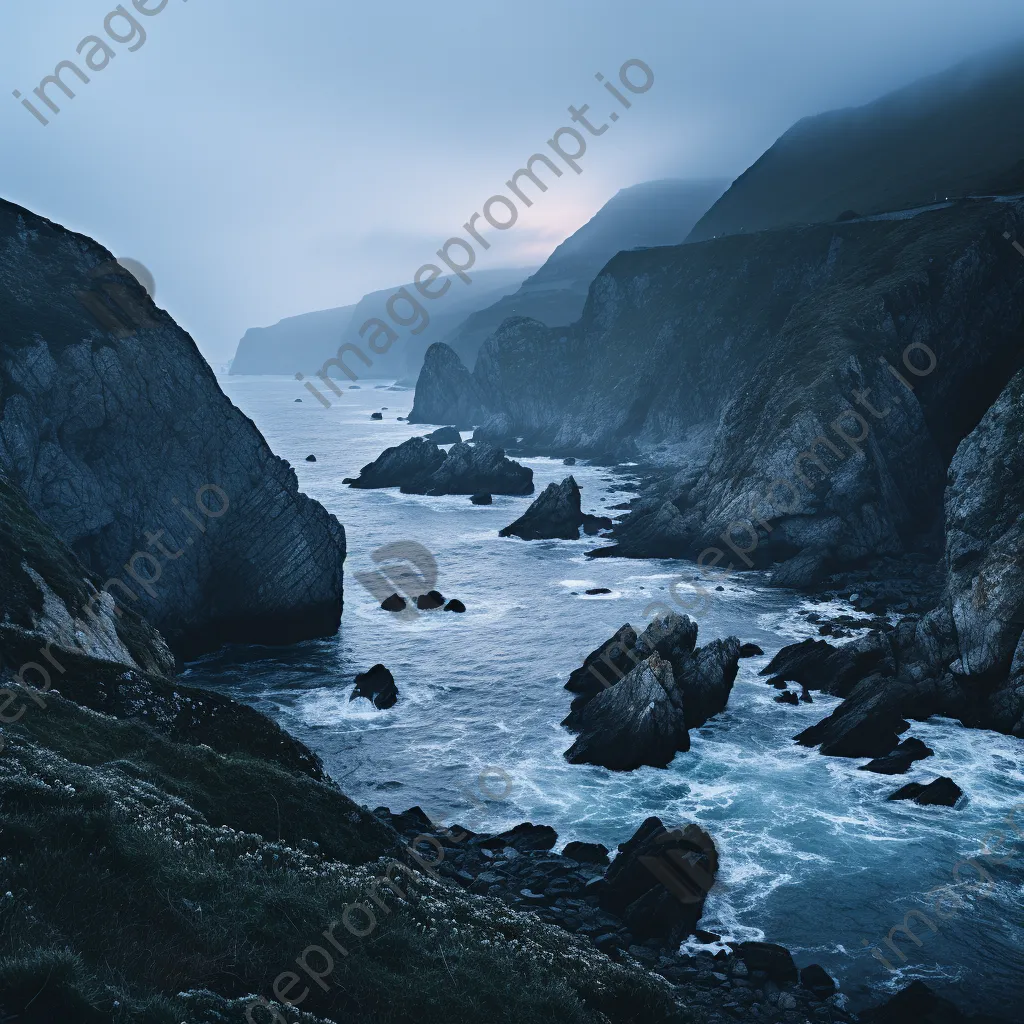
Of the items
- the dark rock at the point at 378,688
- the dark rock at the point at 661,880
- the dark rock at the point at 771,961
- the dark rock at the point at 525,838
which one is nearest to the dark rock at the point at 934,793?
the dark rock at the point at 661,880

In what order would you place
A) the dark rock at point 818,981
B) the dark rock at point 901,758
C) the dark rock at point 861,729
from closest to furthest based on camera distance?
the dark rock at point 818,981
the dark rock at point 901,758
the dark rock at point 861,729

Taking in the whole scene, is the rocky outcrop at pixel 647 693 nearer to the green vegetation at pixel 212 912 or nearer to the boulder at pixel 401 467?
the green vegetation at pixel 212 912

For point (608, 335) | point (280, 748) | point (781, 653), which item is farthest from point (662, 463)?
point (280, 748)

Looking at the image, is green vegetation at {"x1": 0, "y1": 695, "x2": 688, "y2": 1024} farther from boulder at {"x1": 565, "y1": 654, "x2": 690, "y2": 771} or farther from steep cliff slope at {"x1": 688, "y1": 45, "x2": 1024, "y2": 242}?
steep cliff slope at {"x1": 688, "y1": 45, "x2": 1024, "y2": 242}

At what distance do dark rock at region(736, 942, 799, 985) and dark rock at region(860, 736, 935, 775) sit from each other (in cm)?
1494

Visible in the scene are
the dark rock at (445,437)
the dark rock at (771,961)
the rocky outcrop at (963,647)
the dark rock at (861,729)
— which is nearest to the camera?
the dark rock at (771,961)

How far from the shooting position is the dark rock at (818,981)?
2487cm

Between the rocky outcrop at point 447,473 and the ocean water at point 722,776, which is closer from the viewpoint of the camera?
the ocean water at point 722,776

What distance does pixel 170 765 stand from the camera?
892 inches

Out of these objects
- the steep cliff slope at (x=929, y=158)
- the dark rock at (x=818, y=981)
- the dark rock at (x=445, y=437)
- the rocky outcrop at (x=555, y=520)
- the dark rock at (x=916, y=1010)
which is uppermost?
the steep cliff slope at (x=929, y=158)

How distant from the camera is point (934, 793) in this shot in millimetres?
35656

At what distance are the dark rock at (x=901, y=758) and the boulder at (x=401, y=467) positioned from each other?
8396 centimetres

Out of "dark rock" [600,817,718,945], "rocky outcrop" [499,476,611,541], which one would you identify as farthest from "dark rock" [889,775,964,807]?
"rocky outcrop" [499,476,611,541]

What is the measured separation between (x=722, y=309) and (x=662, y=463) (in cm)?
3267
